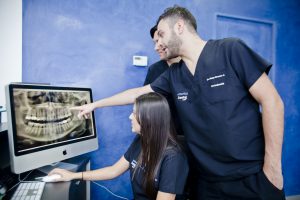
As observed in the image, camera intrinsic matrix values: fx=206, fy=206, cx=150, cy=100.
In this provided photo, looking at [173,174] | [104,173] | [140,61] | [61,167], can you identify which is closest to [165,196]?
[173,174]

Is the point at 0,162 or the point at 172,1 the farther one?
the point at 172,1

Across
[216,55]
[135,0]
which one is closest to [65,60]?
[135,0]

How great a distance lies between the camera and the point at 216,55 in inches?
39.7

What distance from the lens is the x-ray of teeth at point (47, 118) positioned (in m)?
0.99

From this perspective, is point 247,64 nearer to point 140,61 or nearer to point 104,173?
point 104,173

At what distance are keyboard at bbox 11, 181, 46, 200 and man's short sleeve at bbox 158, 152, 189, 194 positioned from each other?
1.74 feet

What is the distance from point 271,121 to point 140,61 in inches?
48.2

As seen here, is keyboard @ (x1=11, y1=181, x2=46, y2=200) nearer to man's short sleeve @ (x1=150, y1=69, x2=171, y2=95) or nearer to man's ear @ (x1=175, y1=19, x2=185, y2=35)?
man's short sleeve @ (x1=150, y1=69, x2=171, y2=95)

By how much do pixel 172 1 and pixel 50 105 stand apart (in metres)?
1.45

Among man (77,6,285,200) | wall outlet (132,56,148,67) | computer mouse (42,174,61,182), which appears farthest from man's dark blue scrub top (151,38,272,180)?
wall outlet (132,56,148,67)

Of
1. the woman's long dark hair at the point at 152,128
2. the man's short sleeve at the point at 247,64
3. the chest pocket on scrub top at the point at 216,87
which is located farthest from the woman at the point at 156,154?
the man's short sleeve at the point at 247,64

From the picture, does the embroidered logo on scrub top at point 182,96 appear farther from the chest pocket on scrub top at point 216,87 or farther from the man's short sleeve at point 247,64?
the man's short sleeve at point 247,64

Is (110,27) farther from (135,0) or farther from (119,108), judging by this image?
(119,108)

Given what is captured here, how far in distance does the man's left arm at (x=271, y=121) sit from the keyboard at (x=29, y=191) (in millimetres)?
1014
